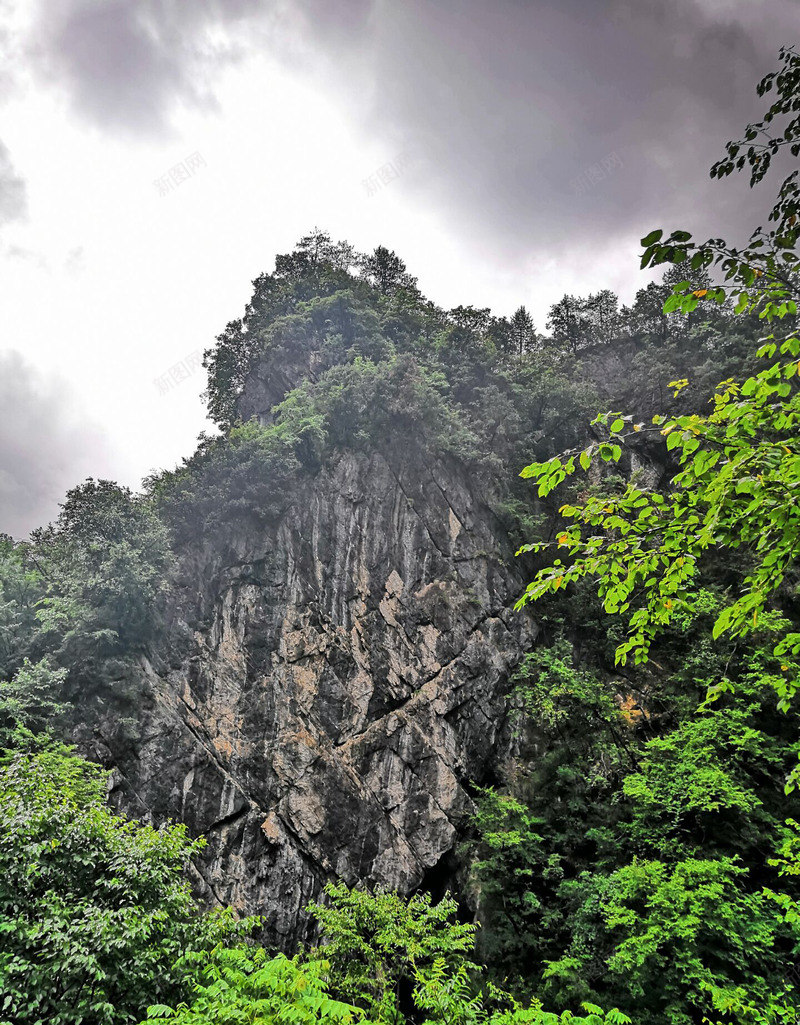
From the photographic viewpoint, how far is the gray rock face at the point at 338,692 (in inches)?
524

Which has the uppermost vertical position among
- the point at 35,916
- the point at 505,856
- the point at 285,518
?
the point at 285,518

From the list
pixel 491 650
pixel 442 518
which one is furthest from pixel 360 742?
pixel 442 518

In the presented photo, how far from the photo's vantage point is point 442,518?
65.8ft

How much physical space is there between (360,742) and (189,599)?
7.09m

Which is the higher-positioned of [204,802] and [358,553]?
[358,553]

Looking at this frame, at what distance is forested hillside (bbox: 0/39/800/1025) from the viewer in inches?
160

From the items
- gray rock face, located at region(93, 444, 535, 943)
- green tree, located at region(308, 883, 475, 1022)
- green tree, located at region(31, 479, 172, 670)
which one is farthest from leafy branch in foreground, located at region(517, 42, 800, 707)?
green tree, located at region(31, 479, 172, 670)

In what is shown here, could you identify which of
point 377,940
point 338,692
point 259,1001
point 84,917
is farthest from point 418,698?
point 259,1001

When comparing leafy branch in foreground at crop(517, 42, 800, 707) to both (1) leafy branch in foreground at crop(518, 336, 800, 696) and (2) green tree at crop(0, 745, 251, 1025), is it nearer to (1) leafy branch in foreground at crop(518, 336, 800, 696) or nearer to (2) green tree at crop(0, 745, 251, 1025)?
(1) leafy branch in foreground at crop(518, 336, 800, 696)

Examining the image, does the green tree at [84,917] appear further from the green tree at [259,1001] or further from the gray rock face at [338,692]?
the gray rock face at [338,692]

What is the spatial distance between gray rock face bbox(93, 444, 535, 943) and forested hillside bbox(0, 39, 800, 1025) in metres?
0.09

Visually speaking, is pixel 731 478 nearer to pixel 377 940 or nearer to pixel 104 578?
pixel 377 940

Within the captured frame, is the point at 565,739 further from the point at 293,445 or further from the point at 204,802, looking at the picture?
the point at 293,445

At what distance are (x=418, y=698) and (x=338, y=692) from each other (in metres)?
2.59
